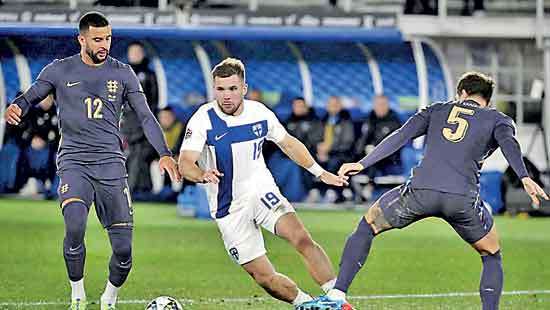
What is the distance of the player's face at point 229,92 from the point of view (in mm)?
11016

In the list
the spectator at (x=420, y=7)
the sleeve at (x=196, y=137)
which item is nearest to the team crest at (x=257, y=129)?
the sleeve at (x=196, y=137)

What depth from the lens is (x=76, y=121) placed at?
1146 cm

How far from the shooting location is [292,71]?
26078 millimetres

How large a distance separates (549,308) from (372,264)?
12.6ft

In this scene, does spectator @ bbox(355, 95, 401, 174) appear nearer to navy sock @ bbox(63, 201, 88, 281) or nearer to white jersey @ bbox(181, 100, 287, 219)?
white jersey @ bbox(181, 100, 287, 219)

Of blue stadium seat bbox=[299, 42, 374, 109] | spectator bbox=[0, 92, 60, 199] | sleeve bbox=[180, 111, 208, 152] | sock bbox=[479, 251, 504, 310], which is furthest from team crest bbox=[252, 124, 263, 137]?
blue stadium seat bbox=[299, 42, 374, 109]

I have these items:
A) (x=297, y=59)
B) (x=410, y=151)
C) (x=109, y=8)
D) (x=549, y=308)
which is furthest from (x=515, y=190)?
(x=549, y=308)

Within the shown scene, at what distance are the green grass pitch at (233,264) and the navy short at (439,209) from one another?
1.83 metres

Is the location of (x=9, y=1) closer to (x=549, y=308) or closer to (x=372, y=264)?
(x=372, y=264)

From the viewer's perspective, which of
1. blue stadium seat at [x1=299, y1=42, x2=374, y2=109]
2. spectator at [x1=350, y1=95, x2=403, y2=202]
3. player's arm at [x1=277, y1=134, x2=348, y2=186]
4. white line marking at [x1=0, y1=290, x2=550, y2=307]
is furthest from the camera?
blue stadium seat at [x1=299, y1=42, x2=374, y2=109]

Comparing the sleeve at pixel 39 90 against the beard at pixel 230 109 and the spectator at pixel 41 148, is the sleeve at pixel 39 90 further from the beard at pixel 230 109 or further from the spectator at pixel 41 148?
the spectator at pixel 41 148

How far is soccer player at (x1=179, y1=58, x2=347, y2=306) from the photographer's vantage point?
1104 centimetres

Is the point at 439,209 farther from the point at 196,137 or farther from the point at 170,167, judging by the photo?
the point at 170,167

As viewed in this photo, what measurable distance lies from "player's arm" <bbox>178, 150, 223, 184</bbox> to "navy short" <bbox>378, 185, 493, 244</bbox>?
1.31 metres
